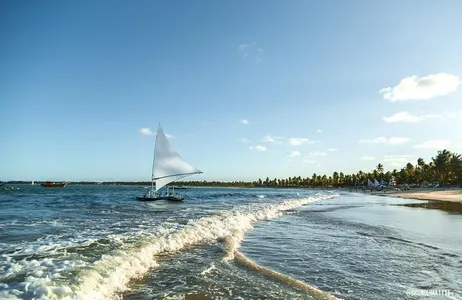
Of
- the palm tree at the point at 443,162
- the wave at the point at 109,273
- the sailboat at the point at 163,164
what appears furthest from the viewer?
the palm tree at the point at 443,162

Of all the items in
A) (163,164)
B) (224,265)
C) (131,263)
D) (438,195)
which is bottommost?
(224,265)

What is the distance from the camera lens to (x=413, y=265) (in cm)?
1037

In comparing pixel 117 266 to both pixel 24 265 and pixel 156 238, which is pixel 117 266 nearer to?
pixel 24 265

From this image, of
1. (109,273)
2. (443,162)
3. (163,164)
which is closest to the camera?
(109,273)

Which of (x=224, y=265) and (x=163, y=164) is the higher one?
(x=163, y=164)

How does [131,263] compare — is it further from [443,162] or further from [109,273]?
[443,162]

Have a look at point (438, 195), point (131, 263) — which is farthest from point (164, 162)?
point (438, 195)

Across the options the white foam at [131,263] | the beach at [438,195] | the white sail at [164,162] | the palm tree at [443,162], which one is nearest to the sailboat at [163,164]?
the white sail at [164,162]

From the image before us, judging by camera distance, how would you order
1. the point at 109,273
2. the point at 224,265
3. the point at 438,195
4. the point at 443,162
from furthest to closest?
the point at 443,162 → the point at 438,195 → the point at 224,265 → the point at 109,273

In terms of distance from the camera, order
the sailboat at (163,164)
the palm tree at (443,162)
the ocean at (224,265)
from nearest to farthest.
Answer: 1. the ocean at (224,265)
2. the sailboat at (163,164)
3. the palm tree at (443,162)

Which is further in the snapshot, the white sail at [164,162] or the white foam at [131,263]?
the white sail at [164,162]

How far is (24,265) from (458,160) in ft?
435

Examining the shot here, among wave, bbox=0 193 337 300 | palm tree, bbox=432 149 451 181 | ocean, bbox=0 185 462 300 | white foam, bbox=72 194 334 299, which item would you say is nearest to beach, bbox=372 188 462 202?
palm tree, bbox=432 149 451 181

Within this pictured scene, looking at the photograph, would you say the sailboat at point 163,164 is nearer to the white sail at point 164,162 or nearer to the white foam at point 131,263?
the white sail at point 164,162
